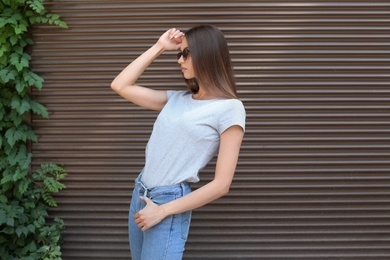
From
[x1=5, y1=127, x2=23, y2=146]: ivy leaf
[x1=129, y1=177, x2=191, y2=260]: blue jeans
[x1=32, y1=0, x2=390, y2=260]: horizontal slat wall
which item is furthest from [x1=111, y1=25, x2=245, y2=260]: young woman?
[x1=5, y1=127, x2=23, y2=146]: ivy leaf

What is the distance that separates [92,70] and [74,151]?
65 centimetres

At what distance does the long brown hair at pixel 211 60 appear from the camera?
79.4 inches

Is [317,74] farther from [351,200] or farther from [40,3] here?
[40,3]

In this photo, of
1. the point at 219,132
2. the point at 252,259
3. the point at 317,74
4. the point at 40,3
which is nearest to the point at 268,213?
the point at 252,259

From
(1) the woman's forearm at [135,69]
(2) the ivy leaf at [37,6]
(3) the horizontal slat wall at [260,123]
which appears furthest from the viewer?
(3) the horizontal slat wall at [260,123]

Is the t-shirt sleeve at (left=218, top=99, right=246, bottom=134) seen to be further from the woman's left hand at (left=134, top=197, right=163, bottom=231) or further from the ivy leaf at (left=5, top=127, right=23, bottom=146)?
the ivy leaf at (left=5, top=127, right=23, bottom=146)

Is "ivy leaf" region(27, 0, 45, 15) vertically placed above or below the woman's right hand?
above

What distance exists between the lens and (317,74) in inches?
140

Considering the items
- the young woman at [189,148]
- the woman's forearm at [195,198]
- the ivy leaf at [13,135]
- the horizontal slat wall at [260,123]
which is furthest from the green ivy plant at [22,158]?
the woman's forearm at [195,198]

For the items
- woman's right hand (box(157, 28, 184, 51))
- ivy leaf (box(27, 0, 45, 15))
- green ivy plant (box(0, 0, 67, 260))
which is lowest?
green ivy plant (box(0, 0, 67, 260))

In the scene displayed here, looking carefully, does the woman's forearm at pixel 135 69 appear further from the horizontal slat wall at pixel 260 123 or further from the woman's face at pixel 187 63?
the horizontal slat wall at pixel 260 123

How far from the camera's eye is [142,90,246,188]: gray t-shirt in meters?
1.97

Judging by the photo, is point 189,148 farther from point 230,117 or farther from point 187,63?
point 187,63

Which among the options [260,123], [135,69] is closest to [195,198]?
[135,69]
